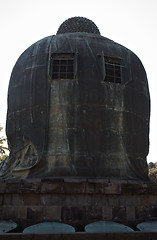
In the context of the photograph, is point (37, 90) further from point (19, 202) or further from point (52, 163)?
point (19, 202)

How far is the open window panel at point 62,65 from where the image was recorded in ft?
42.0

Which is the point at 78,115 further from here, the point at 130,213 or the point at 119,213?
the point at 130,213

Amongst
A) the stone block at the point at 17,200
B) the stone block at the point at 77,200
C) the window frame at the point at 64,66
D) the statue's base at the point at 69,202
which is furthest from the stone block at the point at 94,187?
the window frame at the point at 64,66

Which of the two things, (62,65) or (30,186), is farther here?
(62,65)

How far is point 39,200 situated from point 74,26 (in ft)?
33.0

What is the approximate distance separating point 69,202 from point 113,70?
6.14m

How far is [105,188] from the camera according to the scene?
10227mm

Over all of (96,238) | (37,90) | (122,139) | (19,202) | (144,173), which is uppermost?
(37,90)

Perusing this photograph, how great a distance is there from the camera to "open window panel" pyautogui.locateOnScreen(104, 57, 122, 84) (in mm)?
12984

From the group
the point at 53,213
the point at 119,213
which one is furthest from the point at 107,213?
the point at 53,213

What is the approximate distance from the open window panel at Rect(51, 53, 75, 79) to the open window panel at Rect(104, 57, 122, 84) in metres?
1.54

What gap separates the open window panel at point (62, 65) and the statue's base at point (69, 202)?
4661 mm

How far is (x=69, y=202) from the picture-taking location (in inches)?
401

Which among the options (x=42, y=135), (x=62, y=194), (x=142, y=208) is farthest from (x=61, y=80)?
(x=142, y=208)
